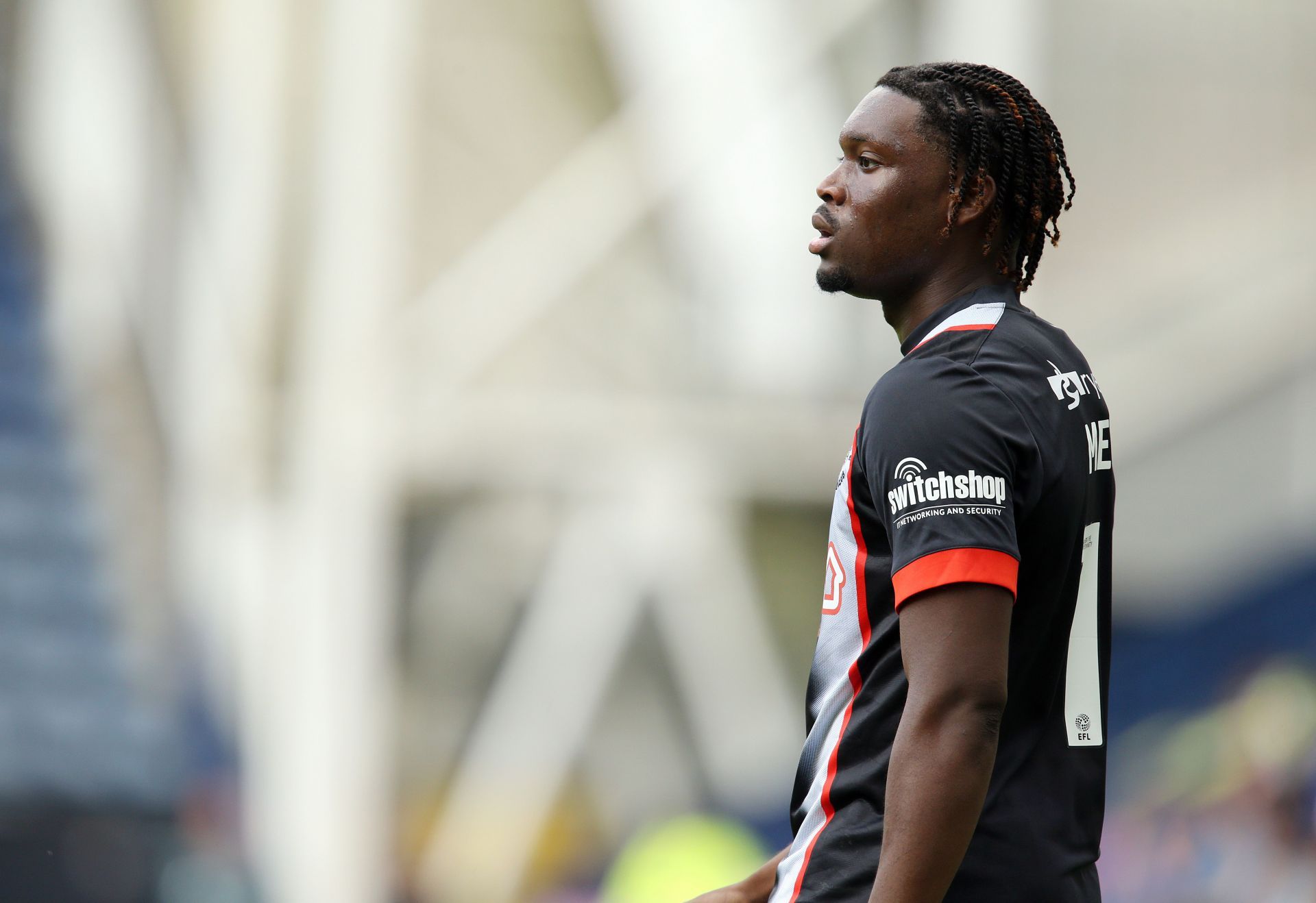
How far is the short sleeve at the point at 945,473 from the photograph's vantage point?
81.7 inches

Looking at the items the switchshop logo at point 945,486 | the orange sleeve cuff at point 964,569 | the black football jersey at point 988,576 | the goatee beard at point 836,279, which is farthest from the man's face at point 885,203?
the orange sleeve cuff at point 964,569

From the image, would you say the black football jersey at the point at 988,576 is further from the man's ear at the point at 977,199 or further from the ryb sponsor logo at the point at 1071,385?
the man's ear at the point at 977,199

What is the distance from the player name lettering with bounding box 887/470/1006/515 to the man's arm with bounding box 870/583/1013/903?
115 mm

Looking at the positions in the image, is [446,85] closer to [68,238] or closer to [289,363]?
[289,363]

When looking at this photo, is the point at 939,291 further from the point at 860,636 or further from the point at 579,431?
the point at 579,431

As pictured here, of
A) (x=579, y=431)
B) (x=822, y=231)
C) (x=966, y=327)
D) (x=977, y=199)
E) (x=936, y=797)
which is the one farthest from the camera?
(x=579, y=431)

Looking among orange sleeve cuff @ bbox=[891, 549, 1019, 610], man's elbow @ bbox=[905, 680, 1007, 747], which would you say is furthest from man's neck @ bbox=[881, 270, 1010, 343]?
man's elbow @ bbox=[905, 680, 1007, 747]

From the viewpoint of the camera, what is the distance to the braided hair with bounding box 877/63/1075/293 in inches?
93.8

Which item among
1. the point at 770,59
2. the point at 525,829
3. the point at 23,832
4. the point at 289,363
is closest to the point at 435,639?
the point at 525,829

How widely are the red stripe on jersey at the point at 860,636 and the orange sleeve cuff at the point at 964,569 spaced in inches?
8.2

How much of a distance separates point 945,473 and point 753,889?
32.6 inches

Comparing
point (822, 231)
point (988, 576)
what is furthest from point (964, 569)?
point (822, 231)

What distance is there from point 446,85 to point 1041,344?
24.9 feet

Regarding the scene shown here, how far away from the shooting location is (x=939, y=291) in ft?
7.94
